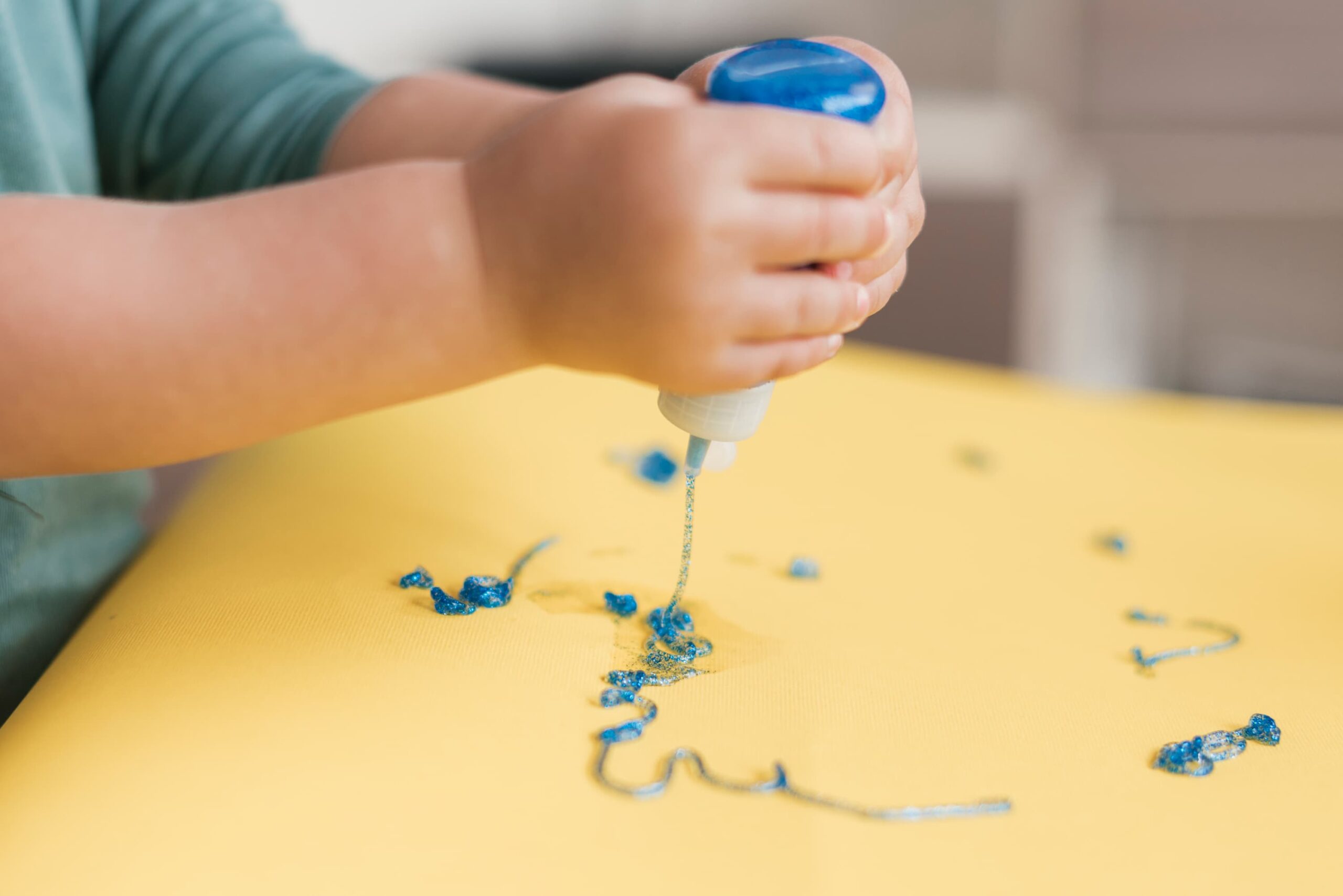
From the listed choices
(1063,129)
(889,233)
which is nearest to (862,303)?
(889,233)

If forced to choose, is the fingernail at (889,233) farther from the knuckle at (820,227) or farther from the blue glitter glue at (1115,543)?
the blue glitter glue at (1115,543)

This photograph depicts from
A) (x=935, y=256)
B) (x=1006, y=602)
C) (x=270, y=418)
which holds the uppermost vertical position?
(x=270, y=418)

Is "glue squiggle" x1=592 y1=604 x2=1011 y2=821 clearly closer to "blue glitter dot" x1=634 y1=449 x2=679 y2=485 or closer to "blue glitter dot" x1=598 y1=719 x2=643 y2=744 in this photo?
"blue glitter dot" x1=598 y1=719 x2=643 y2=744

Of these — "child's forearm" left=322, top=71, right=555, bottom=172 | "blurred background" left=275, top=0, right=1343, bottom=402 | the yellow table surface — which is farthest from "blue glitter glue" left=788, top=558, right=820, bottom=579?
"blurred background" left=275, top=0, right=1343, bottom=402

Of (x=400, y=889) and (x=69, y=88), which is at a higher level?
(x=69, y=88)

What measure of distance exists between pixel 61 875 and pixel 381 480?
0.21 m

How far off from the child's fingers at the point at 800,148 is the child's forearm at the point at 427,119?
215 mm

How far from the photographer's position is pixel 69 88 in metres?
0.49

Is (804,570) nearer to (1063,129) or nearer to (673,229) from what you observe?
(673,229)

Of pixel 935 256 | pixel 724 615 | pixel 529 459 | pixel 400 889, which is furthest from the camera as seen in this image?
pixel 935 256

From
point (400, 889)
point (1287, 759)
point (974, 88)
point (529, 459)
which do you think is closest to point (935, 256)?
point (974, 88)

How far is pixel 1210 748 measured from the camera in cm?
34

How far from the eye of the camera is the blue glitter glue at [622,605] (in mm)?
382

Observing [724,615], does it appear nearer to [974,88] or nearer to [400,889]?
[400,889]
